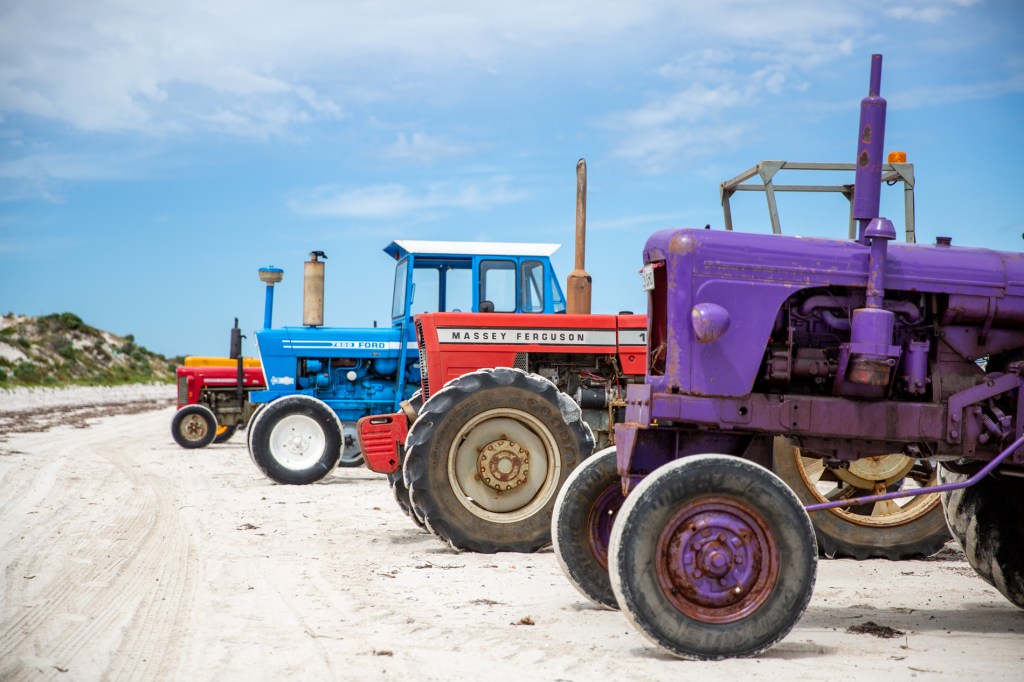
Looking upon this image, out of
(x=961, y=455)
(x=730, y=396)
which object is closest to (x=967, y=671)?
(x=961, y=455)

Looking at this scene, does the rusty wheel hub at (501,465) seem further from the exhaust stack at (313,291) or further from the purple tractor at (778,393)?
the exhaust stack at (313,291)

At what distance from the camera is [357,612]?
20.5 ft

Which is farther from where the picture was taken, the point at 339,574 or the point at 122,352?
the point at 122,352

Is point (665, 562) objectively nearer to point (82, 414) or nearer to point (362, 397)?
point (362, 397)

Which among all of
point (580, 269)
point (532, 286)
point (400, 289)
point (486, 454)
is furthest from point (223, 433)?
point (486, 454)

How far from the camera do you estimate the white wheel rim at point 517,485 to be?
852 cm

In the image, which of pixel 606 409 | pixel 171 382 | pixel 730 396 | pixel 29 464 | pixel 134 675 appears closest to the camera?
pixel 134 675

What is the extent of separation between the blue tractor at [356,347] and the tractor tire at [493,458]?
14.3 feet

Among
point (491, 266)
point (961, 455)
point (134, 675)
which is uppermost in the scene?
point (491, 266)

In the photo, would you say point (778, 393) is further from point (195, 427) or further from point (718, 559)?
point (195, 427)

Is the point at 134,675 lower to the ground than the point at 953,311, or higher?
lower

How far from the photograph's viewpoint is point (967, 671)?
16.3 ft

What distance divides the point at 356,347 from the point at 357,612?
9337 millimetres

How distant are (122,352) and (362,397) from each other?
5834 cm
